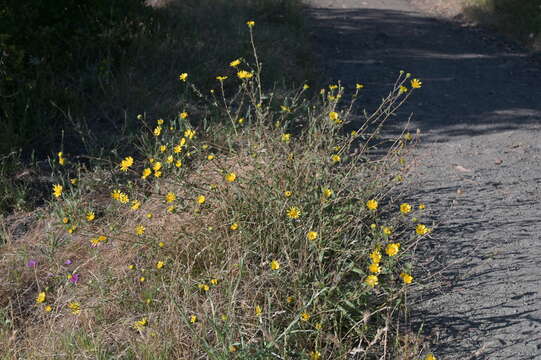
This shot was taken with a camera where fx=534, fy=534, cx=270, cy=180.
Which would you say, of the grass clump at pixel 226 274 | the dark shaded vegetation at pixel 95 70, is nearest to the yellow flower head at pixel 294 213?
the grass clump at pixel 226 274

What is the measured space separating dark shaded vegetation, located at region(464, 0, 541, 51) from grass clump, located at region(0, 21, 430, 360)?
681 centimetres

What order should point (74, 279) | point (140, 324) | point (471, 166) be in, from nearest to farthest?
1. point (140, 324)
2. point (74, 279)
3. point (471, 166)

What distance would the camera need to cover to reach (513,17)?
9562 millimetres

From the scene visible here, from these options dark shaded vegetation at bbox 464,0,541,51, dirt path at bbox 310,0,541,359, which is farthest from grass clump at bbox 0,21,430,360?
dark shaded vegetation at bbox 464,0,541,51

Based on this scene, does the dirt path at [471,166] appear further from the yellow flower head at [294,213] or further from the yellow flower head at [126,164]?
the yellow flower head at [126,164]

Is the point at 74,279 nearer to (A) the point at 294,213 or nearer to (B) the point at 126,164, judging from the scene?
(B) the point at 126,164

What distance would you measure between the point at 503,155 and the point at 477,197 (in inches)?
43.6

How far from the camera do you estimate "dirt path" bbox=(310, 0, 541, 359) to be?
8.45ft

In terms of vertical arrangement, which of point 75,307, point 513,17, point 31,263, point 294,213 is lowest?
point 31,263

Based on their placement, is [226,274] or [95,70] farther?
[95,70]

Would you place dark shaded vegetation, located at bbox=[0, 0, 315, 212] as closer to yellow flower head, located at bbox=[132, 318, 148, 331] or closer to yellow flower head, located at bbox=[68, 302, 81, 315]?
yellow flower head, located at bbox=[68, 302, 81, 315]

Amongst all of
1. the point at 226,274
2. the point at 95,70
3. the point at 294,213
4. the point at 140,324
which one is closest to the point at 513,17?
the point at 95,70

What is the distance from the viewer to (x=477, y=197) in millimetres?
3752

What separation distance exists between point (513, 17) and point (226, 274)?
9036 mm
